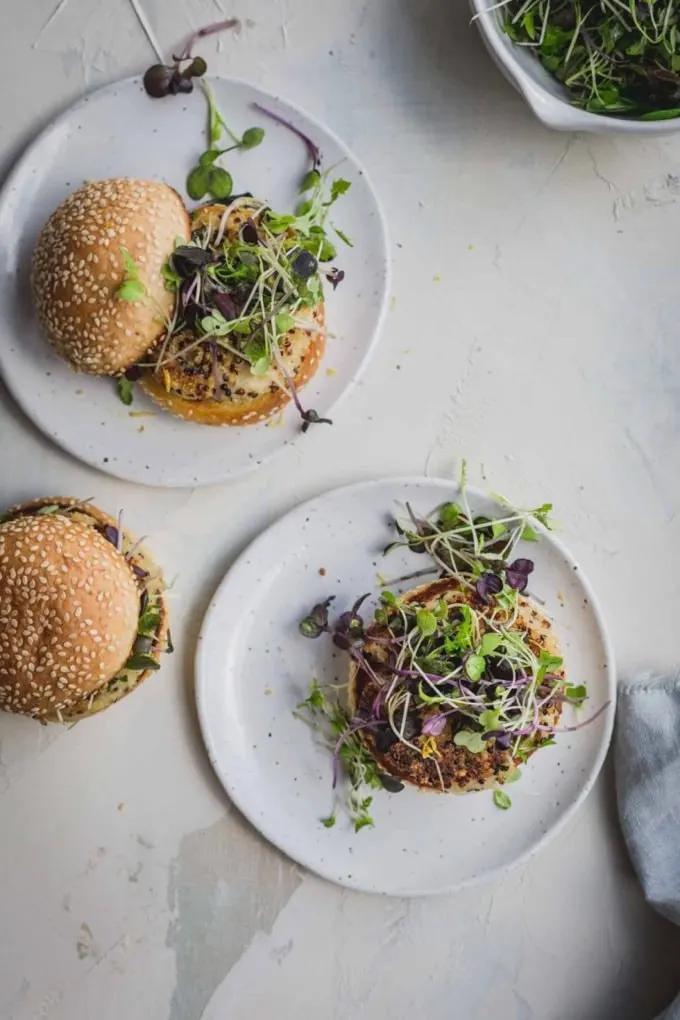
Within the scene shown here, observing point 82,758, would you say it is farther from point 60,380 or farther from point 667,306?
point 667,306

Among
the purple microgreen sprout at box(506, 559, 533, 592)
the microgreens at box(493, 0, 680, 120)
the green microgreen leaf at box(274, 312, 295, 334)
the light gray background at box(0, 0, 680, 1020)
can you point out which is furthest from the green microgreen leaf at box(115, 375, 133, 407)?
the microgreens at box(493, 0, 680, 120)

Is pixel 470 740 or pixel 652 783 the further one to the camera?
pixel 652 783

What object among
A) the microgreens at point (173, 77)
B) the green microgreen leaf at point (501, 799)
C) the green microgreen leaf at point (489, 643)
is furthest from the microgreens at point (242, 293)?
the green microgreen leaf at point (501, 799)

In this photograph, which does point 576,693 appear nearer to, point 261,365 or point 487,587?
point 487,587

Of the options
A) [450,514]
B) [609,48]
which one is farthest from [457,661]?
[609,48]

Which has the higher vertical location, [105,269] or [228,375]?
[105,269]

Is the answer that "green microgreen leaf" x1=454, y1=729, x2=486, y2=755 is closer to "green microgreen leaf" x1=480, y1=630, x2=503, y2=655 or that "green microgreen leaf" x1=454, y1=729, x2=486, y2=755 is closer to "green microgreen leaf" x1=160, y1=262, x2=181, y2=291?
"green microgreen leaf" x1=480, y1=630, x2=503, y2=655

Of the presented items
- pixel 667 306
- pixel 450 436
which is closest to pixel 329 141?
pixel 450 436
